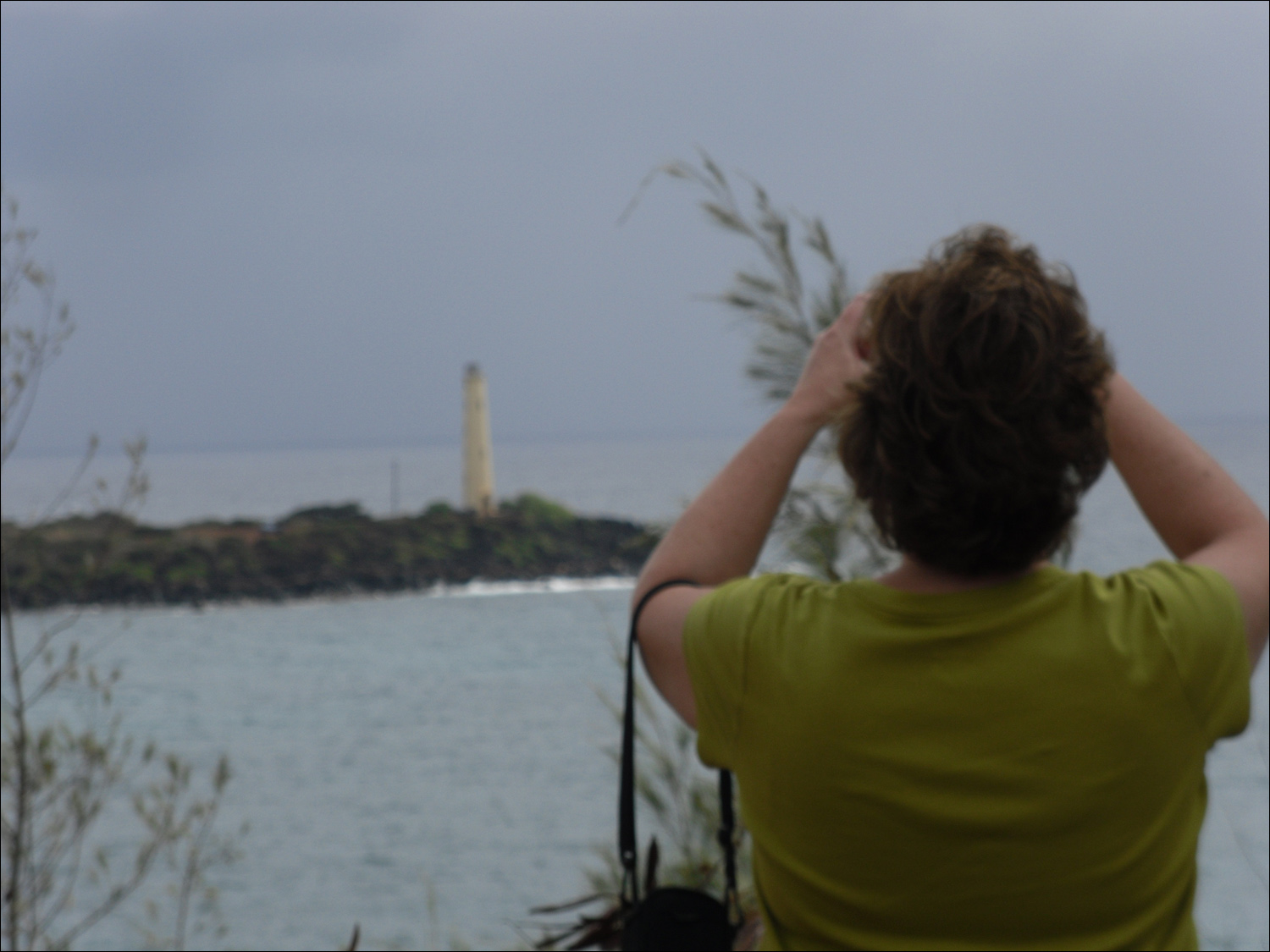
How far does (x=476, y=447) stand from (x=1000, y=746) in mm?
38523

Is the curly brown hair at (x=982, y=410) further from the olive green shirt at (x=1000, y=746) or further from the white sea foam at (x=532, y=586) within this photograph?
the white sea foam at (x=532, y=586)

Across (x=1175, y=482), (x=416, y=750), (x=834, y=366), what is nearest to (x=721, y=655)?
(x=834, y=366)

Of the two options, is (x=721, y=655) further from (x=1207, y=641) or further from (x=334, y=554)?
(x=334, y=554)

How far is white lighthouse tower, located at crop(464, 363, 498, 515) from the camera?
129ft

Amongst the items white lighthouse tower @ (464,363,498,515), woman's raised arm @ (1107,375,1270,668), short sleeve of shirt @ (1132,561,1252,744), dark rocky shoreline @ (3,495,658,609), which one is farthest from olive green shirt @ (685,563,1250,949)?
white lighthouse tower @ (464,363,498,515)

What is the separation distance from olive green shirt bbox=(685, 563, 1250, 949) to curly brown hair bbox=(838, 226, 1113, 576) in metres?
0.06

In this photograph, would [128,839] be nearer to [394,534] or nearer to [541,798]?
[541,798]

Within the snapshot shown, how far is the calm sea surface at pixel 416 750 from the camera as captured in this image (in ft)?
32.0

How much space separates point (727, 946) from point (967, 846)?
394mm

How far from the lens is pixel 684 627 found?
1.17 metres

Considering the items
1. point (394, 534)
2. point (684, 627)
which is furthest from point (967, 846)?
point (394, 534)

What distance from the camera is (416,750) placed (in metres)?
18.0

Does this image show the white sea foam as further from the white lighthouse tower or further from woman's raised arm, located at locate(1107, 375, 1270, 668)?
woman's raised arm, located at locate(1107, 375, 1270, 668)

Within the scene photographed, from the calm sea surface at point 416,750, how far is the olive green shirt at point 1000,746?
0.27 meters
